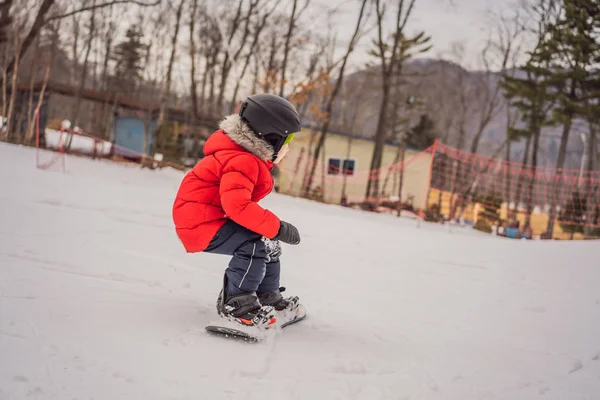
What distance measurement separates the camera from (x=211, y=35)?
2608 cm

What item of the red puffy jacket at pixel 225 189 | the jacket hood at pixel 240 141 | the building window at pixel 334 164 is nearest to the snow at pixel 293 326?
the red puffy jacket at pixel 225 189

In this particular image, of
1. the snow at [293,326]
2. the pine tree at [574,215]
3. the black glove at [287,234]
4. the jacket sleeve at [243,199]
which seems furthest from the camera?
the pine tree at [574,215]

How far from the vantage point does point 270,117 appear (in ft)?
7.98

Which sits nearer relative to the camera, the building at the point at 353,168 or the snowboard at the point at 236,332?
the snowboard at the point at 236,332

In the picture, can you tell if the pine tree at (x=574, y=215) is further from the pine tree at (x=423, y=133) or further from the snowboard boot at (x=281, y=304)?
the snowboard boot at (x=281, y=304)

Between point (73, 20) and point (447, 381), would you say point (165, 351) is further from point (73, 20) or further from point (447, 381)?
point (73, 20)

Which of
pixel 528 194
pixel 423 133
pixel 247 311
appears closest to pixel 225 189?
pixel 247 311

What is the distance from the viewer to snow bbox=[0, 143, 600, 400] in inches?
71.6

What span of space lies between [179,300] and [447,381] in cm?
169

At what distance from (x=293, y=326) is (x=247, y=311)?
382 mm

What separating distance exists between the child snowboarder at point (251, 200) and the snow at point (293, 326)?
0.28 metres

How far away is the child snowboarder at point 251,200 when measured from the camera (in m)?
2.39

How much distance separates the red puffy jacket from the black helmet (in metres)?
0.06

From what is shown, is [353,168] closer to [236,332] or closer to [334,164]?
[334,164]
